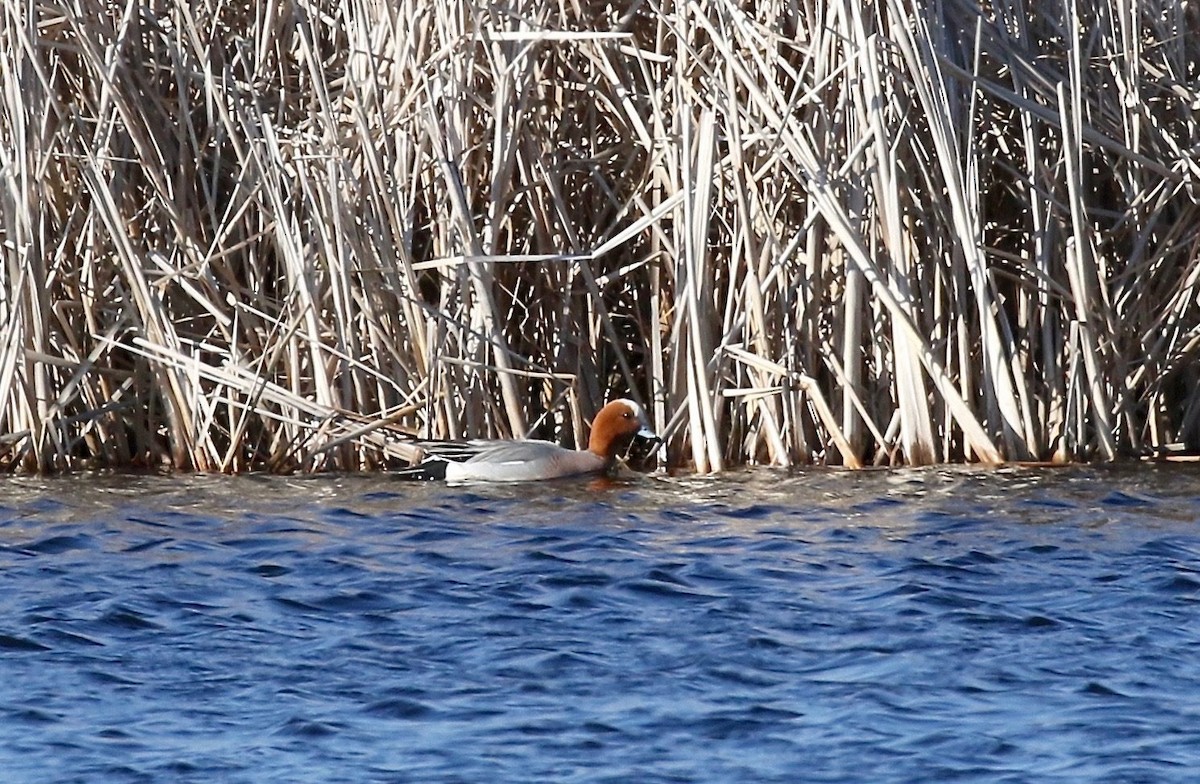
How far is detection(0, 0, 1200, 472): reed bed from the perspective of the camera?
24.4 ft

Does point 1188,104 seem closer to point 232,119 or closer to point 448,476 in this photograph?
point 448,476

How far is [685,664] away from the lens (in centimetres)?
515

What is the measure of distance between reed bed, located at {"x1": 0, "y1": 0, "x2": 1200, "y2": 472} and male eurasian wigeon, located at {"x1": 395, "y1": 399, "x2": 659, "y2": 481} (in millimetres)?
174

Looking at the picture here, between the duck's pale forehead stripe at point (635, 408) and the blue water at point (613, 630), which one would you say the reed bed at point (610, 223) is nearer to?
the duck's pale forehead stripe at point (635, 408)

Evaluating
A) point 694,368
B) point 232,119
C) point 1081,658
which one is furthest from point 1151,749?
point 232,119

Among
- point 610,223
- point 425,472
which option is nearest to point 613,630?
point 425,472

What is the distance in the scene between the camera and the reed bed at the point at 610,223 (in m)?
7.43

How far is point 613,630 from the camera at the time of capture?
5.48 m

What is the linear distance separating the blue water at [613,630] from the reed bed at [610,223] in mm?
402

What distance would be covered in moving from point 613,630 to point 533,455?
234 centimetres

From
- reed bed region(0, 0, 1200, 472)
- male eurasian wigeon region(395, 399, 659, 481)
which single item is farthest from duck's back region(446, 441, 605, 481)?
reed bed region(0, 0, 1200, 472)

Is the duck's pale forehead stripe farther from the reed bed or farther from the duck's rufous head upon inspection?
the reed bed

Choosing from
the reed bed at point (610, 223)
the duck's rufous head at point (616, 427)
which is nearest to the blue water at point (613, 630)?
the duck's rufous head at point (616, 427)

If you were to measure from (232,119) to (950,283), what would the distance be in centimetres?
277
